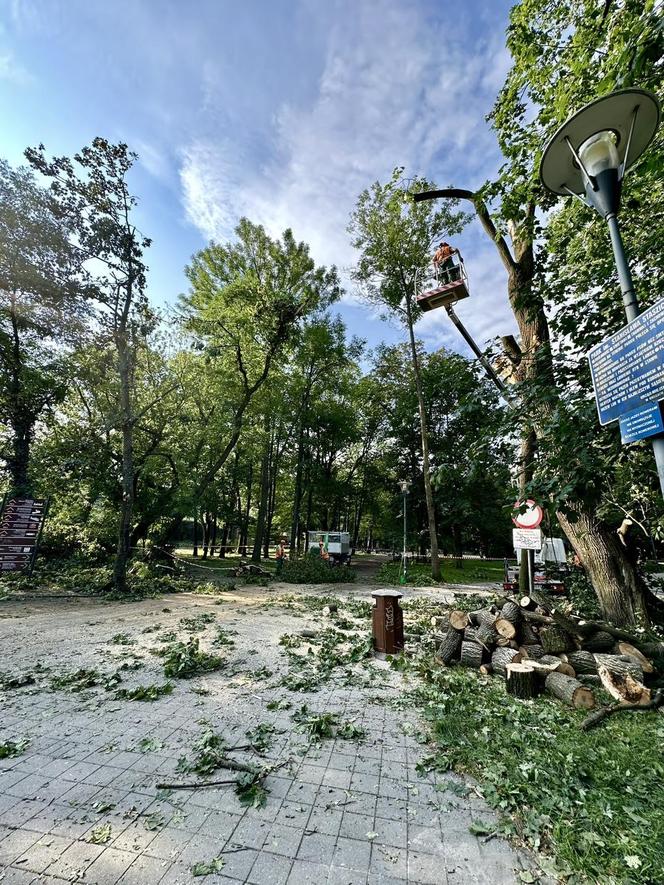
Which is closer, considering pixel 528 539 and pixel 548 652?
pixel 548 652

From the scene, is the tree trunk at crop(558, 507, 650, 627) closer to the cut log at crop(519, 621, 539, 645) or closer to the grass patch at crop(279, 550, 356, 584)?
the cut log at crop(519, 621, 539, 645)

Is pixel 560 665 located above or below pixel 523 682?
above

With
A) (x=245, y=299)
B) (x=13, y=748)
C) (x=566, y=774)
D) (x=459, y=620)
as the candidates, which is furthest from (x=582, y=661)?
(x=245, y=299)

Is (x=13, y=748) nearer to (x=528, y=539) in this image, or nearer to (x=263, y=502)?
(x=528, y=539)

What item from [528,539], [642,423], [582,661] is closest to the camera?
[642,423]

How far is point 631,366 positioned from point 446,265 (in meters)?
7.18

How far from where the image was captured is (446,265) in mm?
8539

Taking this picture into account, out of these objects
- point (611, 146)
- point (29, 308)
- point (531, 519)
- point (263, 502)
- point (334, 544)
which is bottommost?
point (334, 544)

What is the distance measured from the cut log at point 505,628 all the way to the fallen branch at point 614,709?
1.45 metres

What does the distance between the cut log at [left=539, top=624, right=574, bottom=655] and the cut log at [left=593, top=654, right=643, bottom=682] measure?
32cm

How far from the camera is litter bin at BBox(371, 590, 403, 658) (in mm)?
5789

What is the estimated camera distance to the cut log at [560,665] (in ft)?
14.6

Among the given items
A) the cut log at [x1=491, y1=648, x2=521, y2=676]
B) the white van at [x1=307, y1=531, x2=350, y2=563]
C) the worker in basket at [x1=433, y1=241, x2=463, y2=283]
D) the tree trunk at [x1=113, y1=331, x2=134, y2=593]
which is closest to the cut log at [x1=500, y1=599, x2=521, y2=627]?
the cut log at [x1=491, y1=648, x2=521, y2=676]

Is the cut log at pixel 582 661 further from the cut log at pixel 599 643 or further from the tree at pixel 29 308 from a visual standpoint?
the tree at pixel 29 308
